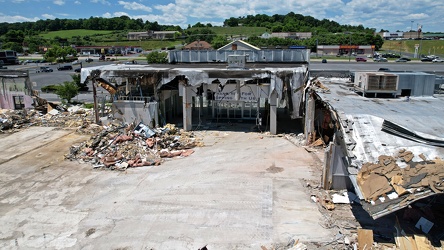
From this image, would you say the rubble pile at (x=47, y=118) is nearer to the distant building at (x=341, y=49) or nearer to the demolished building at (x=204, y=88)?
the demolished building at (x=204, y=88)

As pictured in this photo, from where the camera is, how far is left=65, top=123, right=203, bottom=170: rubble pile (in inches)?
690

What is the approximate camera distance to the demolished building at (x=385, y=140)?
9.25 m

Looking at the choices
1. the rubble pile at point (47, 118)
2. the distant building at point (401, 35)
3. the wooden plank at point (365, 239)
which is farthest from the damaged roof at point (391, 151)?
the distant building at point (401, 35)

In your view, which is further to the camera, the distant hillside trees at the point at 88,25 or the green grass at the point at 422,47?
the distant hillside trees at the point at 88,25

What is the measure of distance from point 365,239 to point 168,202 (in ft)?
22.8

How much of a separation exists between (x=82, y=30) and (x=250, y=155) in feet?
588

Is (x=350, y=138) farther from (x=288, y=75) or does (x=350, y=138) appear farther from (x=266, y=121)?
(x=266, y=121)

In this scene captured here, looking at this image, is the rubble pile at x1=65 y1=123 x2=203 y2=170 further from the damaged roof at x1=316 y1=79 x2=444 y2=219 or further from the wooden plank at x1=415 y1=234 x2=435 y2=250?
the wooden plank at x1=415 y1=234 x2=435 y2=250

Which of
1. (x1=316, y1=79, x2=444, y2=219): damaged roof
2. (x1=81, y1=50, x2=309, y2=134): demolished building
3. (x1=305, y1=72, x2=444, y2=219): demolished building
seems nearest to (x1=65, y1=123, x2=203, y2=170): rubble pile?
A: (x1=81, y1=50, x2=309, y2=134): demolished building

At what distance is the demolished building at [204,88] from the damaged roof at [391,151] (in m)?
6.48

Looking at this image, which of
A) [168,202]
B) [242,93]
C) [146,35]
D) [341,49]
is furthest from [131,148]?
[146,35]

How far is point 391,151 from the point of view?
35.5ft

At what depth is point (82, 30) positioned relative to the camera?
173375 mm

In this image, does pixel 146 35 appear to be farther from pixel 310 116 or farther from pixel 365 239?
pixel 365 239
